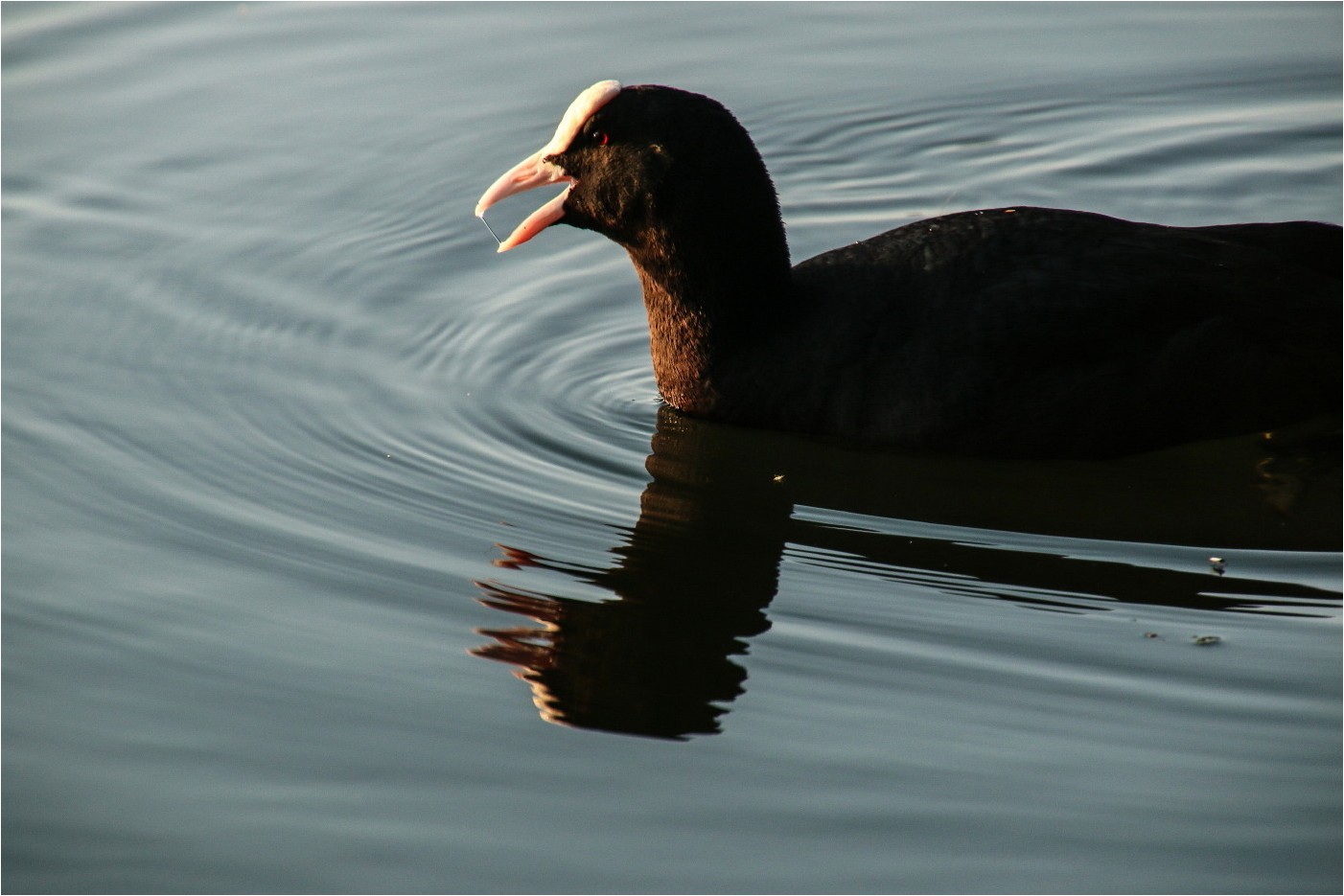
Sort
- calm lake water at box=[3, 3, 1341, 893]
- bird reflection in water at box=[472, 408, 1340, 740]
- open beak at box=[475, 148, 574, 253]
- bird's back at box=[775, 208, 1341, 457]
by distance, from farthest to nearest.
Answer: open beak at box=[475, 148, 574, 253] → bird's back at box=[775, 208, 1341, 457] → bird reflection in water at box=[472, 408, 1340, 740] → calm lake water at box=[3, 3, 1341, 893]

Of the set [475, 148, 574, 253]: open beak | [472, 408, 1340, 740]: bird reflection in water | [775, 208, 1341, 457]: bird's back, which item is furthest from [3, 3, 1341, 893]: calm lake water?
[475, 148, 574, 253]: open beak

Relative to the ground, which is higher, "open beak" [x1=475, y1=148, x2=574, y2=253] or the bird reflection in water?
"open beak" [x1=475, y1=148, x2=574, y2=253]

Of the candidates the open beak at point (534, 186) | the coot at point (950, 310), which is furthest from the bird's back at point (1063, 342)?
the open beak at point (534, 186)

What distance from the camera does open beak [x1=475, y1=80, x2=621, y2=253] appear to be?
209 inches

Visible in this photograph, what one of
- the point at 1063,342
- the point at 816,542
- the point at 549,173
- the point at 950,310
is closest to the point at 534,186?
the point at 549,173

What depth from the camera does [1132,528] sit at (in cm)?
471

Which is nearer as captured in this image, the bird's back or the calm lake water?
the calm lake water

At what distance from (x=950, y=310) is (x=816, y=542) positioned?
87 centimetres

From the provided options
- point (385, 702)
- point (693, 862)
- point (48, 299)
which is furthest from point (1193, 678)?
point (48, 299)

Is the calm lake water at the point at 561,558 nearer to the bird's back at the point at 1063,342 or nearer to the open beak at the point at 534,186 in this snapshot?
the bird's back at the point at 1063,342

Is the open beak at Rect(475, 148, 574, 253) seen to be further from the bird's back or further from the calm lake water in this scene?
the bird's back

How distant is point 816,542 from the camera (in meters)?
4.67

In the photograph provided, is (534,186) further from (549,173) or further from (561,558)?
(561,558)

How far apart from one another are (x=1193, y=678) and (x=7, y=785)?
2.64 meters
